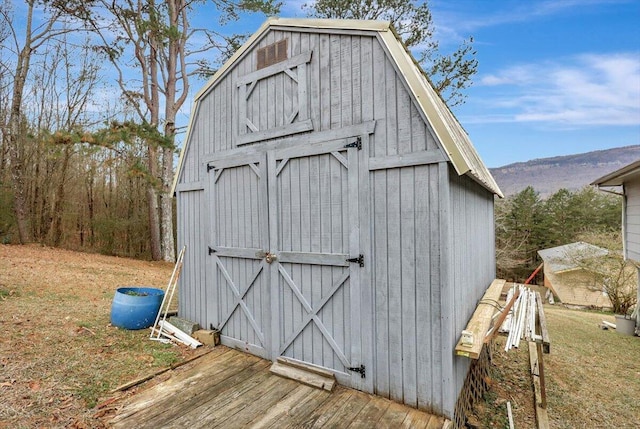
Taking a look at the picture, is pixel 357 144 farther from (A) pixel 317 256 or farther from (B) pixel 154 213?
(B) pixel 154 213

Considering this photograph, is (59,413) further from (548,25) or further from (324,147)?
(548,25)

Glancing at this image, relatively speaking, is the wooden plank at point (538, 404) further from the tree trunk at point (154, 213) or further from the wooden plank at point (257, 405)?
the tree trunk at point (154, 213)

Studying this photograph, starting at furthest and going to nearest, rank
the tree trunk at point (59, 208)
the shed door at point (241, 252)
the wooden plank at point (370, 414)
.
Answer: the tree trunk at point (59, 208), the shed door at point (241, 252), the wooden plank at point (370, 414)

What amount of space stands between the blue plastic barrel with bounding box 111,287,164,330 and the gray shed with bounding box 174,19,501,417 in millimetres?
1015

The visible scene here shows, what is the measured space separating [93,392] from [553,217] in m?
28.3

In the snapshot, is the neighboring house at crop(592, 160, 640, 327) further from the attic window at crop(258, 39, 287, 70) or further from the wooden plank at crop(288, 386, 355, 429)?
the wooden plank at crop(288, 386, 355, 429)

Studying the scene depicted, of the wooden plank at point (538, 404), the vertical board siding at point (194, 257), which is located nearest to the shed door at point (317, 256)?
the vertical board siding at point (194, 257)

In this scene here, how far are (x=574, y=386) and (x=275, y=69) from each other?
6.40 m

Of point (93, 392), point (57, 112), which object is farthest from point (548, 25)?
point (57, 112)

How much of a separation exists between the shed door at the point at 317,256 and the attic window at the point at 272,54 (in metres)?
1.12

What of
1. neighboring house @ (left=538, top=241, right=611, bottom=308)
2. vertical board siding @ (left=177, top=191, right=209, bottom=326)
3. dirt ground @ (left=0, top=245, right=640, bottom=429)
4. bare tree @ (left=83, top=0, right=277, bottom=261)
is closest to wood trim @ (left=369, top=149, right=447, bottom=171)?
vertical board siding @ (left=177, top=191, right=209, bottom=326)

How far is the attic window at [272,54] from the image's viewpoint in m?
3.78

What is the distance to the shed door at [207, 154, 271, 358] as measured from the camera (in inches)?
157

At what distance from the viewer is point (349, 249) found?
3.24 meters
